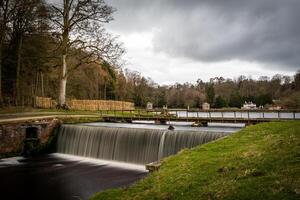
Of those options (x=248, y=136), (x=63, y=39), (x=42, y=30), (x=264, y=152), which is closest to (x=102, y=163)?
(x=248, y=136)

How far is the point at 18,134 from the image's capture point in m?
23.2

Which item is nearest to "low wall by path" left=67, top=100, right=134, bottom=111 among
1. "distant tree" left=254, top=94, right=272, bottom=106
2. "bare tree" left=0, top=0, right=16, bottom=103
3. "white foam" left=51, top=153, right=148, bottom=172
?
"bare tree" left=0, top=0, right=16, bottom=103

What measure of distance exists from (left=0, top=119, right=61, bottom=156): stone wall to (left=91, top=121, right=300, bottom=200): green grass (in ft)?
49.7

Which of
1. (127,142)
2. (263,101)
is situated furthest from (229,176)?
(263,101)

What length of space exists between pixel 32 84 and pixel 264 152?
A: 115 feet

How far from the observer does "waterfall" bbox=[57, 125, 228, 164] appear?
19.1 meters

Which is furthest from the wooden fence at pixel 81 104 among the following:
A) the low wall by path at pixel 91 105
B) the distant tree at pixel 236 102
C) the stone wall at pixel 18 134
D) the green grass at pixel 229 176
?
the distant tree at pixel 236 102

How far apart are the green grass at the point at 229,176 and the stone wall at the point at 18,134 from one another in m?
15.1

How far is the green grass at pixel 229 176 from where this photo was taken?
264 inches

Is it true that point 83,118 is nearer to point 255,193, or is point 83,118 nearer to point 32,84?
point 32,84

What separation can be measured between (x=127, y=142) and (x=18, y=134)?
8.35 m

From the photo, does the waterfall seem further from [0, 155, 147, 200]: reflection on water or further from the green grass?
the green grass

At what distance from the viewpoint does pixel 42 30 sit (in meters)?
35.1

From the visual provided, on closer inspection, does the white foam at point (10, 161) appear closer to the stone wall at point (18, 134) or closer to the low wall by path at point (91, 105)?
the stone wall at point (18, 134)
